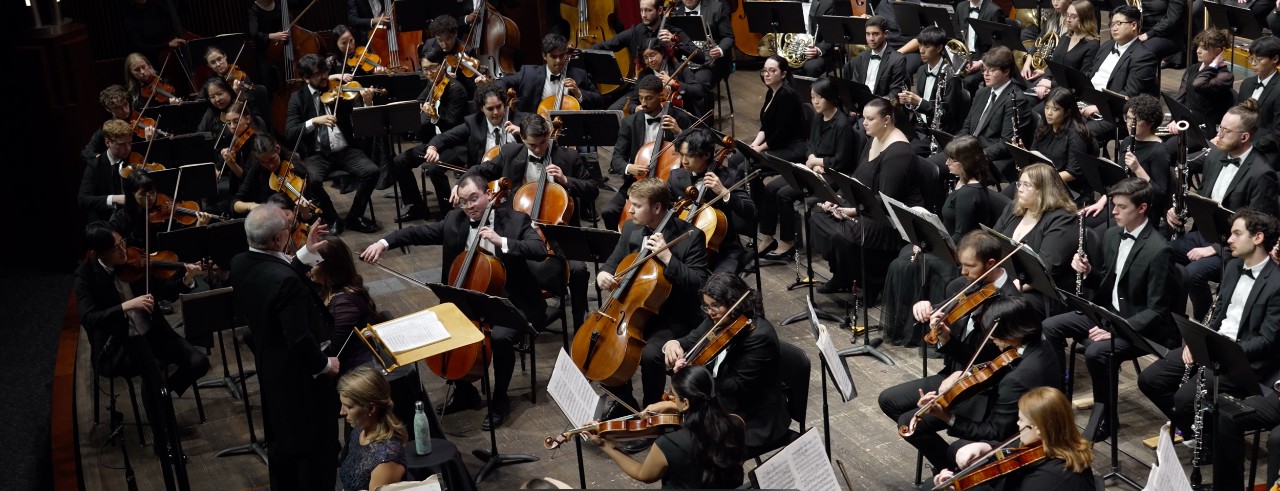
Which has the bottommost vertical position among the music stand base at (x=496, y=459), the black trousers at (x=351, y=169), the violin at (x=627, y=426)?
the music stand base at (x=496, y=459)

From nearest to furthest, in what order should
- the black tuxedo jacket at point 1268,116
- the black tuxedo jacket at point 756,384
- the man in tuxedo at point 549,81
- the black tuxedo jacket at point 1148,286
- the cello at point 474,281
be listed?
the black tuxedo jacket at point 756,384, the black tuxedo jacket at point 1148,286, the cello at point 474,281, the black tuxedo jacket at point 1268,116, the man in tuxedo at point 549,81

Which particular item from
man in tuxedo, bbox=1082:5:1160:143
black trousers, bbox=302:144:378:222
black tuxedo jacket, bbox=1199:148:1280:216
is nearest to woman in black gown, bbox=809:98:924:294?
black tuxedo jacket, bbox=1199:148:1280:216

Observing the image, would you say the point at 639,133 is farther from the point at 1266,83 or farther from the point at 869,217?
the point at 1266,83

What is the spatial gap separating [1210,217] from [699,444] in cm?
331

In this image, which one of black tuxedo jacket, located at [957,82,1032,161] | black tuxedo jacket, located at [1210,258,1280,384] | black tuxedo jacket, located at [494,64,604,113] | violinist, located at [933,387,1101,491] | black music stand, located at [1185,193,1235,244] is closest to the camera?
violinist, located at [933,387,1101,491]

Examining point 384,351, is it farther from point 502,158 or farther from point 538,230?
point 502,158

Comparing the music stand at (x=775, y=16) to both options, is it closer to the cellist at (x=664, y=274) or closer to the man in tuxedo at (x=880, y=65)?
the man in tuxedo at (x=880, y=65)

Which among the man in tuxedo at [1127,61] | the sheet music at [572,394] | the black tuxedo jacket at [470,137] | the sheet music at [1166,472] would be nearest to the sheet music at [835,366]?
the sheet music at [572,394]

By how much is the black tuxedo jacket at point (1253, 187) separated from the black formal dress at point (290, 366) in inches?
202

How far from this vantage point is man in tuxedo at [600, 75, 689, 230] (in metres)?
7.67

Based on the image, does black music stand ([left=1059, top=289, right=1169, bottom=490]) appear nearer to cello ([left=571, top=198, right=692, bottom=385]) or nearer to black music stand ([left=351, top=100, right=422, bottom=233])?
cello ([left=571, top=198, right=692, bottom=385])

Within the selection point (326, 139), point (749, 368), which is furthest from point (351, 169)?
point (749, 368)

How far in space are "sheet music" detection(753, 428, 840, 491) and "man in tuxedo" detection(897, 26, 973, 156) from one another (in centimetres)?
508

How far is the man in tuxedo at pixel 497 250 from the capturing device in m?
6.21
